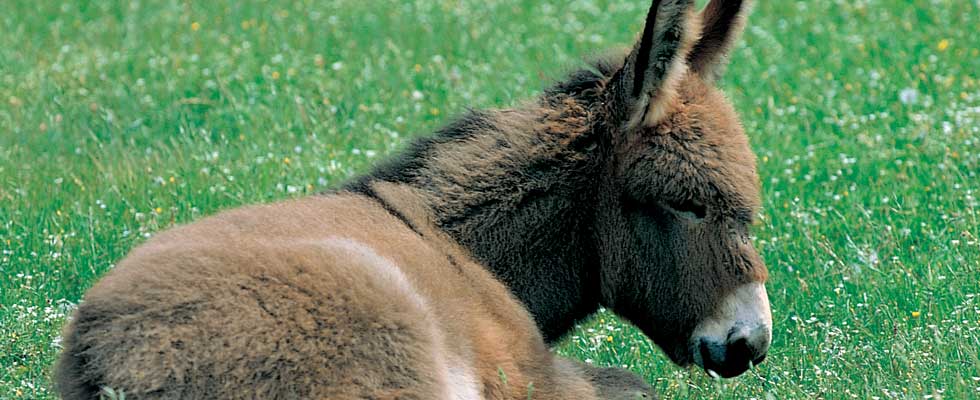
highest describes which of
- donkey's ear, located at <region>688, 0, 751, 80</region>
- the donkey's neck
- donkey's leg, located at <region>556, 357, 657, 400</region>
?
donkey's ear, located at <region>688, 0, 751, 80</region>

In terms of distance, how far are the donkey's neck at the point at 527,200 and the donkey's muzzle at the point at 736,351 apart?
467mm

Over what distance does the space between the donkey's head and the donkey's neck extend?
0.29 feet

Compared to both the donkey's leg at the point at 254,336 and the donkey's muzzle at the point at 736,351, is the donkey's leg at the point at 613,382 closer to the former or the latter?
the donkey's muzzle at the point at 736,351

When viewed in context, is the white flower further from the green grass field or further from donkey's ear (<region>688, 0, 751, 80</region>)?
donkey's ear (<region>688, 0, 751, 80</region>)

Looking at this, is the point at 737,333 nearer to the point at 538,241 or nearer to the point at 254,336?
the point at 538,241

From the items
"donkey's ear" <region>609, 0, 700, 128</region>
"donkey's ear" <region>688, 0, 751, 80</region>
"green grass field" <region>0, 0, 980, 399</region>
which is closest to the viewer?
"donkey's ear" <region>609, 0, 700, 128</region>

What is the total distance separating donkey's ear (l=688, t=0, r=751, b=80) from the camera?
4.59 meters

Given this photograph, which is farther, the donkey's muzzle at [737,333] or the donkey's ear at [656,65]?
the donkey's muzzle at [737,333]

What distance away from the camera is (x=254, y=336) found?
11.1ft

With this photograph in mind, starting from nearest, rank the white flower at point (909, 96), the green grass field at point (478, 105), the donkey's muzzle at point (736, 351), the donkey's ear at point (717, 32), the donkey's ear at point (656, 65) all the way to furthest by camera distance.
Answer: the donkey's ear at point (656, 65) < the donkey's muzzle at point (736, 351) < the donkey's ear at point (717, 32) < the green grass field at point (478, 105) < the white flower at point (909, 96)

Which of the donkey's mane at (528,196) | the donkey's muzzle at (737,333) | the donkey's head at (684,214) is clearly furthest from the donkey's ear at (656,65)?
the donkey's muzzle at (737,333)

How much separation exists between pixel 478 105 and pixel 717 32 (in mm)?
3392

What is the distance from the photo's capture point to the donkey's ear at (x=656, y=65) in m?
4.02

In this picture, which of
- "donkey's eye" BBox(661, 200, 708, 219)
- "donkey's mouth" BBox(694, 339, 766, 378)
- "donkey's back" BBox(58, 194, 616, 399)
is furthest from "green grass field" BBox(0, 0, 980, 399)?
"donkey's back" BBox(58, 194, 616, 399)
